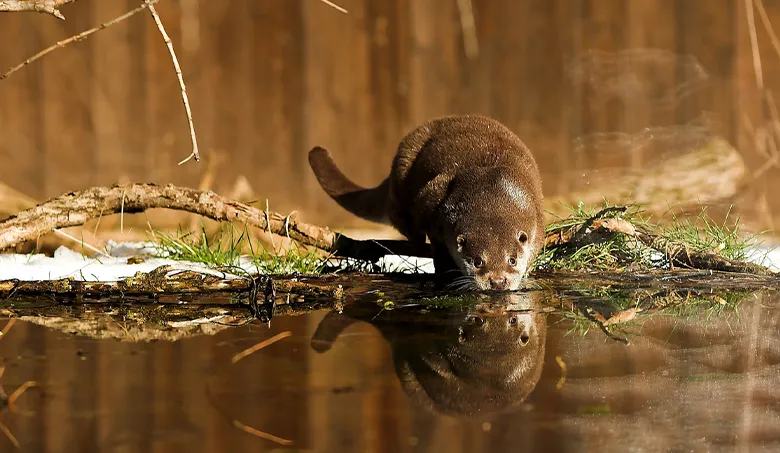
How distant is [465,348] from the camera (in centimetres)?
282

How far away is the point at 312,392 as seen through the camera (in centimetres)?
230

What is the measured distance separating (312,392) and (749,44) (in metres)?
5.11

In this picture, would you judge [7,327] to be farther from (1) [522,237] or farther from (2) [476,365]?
(1) [522,237]

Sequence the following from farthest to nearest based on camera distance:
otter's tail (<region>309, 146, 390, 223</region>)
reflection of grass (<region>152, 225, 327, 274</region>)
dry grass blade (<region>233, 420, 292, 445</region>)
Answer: otter's tail (<region>309, 146, 390, 223</region>), reflection of grass (<region>152, 225, 327, 274</region>), dry grass blade (<region>233, 420, 292, 445</region>)

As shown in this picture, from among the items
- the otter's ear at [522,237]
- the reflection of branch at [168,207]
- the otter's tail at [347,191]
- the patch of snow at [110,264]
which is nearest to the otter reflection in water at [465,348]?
the otter's ear at [522,237]

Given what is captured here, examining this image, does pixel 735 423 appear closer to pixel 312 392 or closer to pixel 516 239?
pixel 312 392

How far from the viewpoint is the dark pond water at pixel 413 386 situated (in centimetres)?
192

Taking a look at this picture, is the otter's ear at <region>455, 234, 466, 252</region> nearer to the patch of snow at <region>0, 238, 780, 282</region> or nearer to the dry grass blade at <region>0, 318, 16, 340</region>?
the patch of snow at <region>0, 238, 780, 282</region>

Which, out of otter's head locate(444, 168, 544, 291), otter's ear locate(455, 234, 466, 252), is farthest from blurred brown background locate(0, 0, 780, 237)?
otter's ear locate(455, 234, 466, 252)

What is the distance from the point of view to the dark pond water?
1917mm

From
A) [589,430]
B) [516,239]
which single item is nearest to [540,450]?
[589,430]

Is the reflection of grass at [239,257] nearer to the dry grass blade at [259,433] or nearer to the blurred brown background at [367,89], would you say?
the blurred brown background at [367,89]

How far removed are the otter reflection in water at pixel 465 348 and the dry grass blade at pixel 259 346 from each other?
0.12m

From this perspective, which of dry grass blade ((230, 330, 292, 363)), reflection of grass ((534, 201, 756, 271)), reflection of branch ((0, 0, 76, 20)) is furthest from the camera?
reflection of grass ((534, 201, 756, 271))
